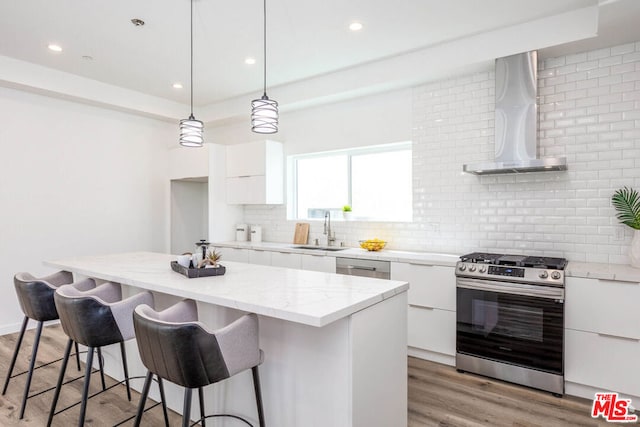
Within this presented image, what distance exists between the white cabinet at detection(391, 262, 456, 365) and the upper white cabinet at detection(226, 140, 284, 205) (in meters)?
2.19

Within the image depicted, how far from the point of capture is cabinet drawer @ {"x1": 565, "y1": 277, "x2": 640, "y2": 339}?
265cm

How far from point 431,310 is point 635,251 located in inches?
63.7

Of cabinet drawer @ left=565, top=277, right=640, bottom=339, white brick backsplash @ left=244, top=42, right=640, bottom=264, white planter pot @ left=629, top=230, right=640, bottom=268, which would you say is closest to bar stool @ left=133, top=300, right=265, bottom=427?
cabinet drawer @ left=565, top=277, right=640, bottom=339

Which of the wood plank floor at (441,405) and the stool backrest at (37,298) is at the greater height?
the stool backrest at (37,298)

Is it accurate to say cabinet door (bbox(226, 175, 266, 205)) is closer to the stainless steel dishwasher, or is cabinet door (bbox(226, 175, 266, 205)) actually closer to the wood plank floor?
the stainless steel dishwasher

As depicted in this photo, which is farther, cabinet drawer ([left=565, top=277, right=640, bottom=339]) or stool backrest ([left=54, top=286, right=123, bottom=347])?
cabinet drawer ([left=565, top=277, right=640, bottom=339])

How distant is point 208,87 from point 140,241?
2444 millimetres

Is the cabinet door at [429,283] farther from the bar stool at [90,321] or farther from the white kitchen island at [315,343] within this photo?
the bar stool at [90,321]

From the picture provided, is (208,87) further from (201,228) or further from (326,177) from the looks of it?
(201,228)

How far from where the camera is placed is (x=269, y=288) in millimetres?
2174

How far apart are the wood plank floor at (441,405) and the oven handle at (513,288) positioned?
0.75 meters

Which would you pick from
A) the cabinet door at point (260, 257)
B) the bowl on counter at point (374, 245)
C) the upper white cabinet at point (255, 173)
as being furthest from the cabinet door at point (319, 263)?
the upper white cabinet at point (255, 173)

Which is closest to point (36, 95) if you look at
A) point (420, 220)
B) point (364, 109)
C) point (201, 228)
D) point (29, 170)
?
point (29, 170)

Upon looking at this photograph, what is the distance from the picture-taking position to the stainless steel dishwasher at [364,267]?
3.78 meters
